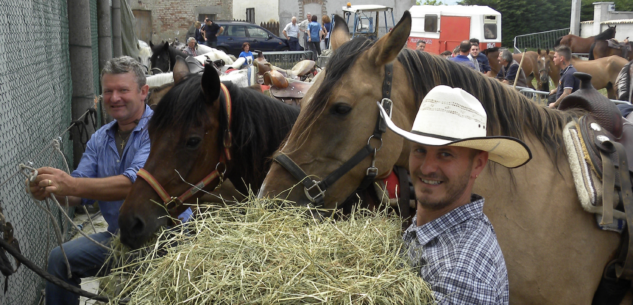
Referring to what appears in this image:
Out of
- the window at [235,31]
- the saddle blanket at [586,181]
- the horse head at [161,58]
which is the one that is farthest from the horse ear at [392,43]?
the window at [235,31]

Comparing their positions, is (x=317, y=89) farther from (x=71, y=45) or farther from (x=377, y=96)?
(x=71, y=45)

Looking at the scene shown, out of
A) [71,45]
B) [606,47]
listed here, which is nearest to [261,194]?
[71,45]

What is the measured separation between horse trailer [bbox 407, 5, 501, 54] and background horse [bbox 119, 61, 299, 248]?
19950 millimetres

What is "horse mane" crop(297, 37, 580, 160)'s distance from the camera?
2.43 meters

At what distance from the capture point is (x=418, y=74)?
8.34 feet

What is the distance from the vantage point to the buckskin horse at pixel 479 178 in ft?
7.64

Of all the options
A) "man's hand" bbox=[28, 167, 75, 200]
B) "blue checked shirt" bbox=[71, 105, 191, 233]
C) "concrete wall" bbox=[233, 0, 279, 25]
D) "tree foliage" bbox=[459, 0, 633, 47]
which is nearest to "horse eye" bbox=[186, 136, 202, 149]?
"blue checked shirt" bbox=[71, 105, 191, 233]

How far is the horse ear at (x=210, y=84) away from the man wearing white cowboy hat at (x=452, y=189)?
140cm

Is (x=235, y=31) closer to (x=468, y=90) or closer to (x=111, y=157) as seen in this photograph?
(x=111, y=157)

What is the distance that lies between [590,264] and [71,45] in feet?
16.6

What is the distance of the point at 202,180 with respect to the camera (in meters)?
2.87

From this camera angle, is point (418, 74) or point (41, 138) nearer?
point (418, 74)

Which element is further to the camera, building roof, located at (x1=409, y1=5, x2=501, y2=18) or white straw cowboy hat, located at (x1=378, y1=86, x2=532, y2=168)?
building roof, located at (x1=409, y1=5, x2=501, y2=18)

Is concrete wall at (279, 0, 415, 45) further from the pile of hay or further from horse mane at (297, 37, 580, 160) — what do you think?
the pile of hay
